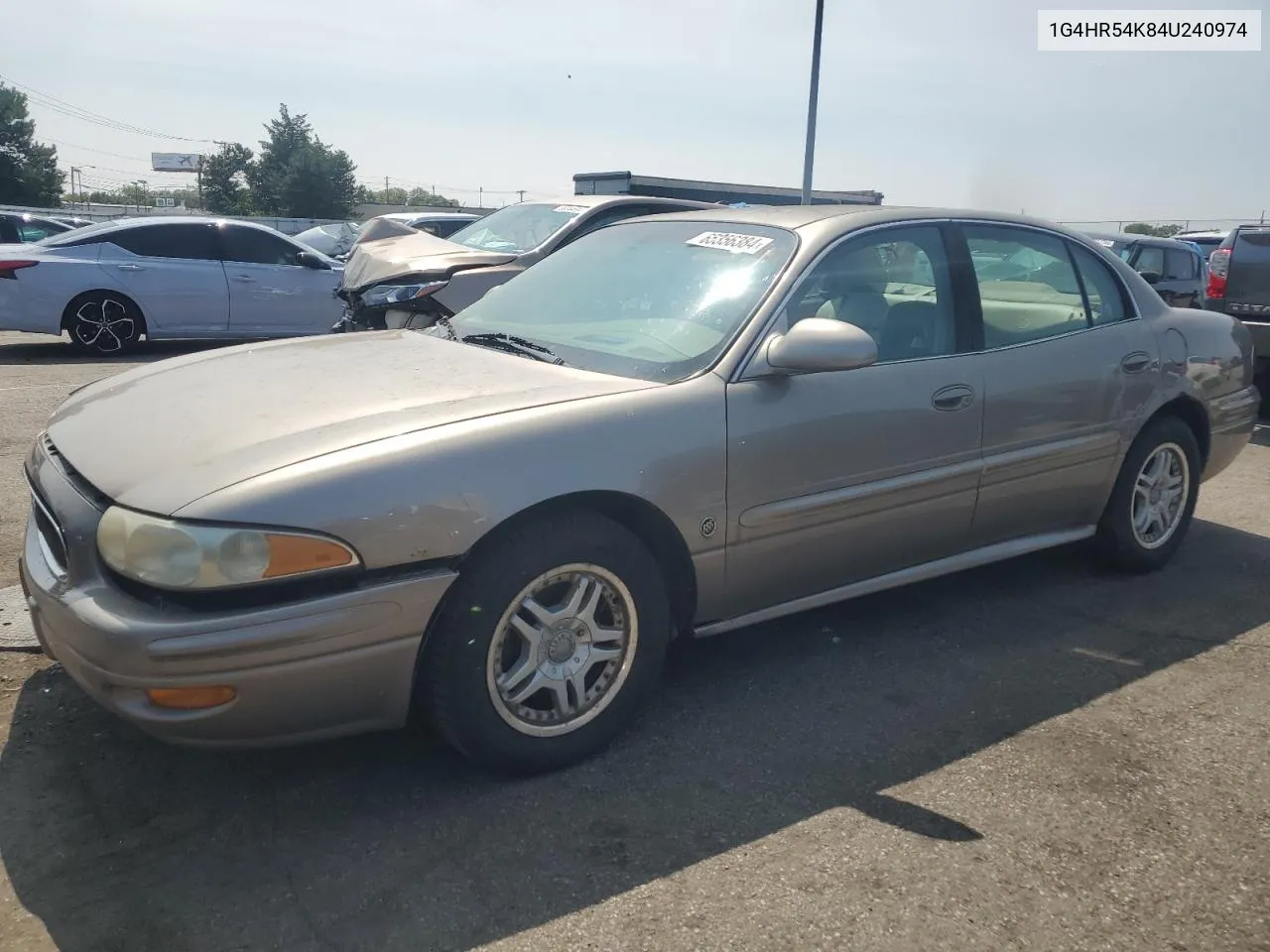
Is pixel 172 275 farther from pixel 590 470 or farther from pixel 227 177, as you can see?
pixel 227 177

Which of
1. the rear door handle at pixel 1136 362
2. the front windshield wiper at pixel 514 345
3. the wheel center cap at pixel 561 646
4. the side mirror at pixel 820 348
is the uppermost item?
the side mirror at pixel 820 348

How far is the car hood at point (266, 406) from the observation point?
8.61 ft

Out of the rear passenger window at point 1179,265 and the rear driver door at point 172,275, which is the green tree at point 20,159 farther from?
the rear passenger window at point 1179,265

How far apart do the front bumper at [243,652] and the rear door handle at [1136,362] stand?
3.05 m

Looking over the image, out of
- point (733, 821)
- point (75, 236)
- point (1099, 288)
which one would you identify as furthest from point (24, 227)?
point (733, 821)

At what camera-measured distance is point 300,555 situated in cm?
246

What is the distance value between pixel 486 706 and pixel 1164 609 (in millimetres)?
2948

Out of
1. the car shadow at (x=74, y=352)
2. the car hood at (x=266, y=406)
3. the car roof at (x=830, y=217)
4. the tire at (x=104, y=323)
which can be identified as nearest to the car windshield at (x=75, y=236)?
the tire at (x=104, y=323)

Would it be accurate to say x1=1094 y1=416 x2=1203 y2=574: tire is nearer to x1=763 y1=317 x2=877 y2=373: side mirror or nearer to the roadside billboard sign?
x1=763 y1=317 x2=877 y2=373: side mirror

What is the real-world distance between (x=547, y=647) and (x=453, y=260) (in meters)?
4.86

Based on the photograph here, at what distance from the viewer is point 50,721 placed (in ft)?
10.2

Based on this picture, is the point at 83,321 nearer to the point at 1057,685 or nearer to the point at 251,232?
the point at 251,232

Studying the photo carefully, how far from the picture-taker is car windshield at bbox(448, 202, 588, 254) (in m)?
8.30

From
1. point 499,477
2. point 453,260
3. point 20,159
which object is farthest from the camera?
point 20,159
